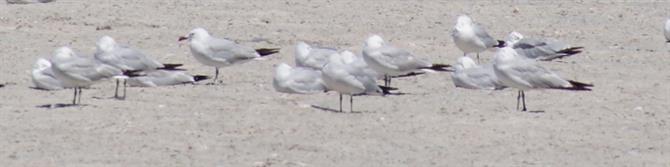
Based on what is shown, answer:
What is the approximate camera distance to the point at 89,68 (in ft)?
42.0

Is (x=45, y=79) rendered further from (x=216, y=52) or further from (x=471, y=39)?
(x=471, y=39)

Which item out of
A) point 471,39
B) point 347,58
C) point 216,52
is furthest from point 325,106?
point 471,39

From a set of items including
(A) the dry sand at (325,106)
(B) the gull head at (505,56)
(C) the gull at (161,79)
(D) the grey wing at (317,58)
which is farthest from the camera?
(D) the grey wing at (317,58)

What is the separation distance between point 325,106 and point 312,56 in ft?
4.44

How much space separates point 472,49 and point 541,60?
1.93 ft

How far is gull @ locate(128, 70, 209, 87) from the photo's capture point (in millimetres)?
13752

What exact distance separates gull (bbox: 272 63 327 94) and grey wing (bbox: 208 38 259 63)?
3.74 feet

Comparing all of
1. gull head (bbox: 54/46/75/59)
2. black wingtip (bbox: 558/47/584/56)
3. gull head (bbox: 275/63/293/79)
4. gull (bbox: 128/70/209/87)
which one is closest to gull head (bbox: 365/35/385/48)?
gull head (bbox: 275/63/293/79)

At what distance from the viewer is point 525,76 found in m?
12.8

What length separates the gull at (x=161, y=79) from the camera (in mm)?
13752

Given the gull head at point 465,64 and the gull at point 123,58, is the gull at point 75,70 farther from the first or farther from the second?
the gull head at point 465,64

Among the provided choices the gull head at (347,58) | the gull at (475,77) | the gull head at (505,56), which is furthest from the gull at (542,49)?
the gull head at (347,58)

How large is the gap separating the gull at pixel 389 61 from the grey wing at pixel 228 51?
1.10m

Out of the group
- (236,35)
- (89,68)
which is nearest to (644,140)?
(89,68)
